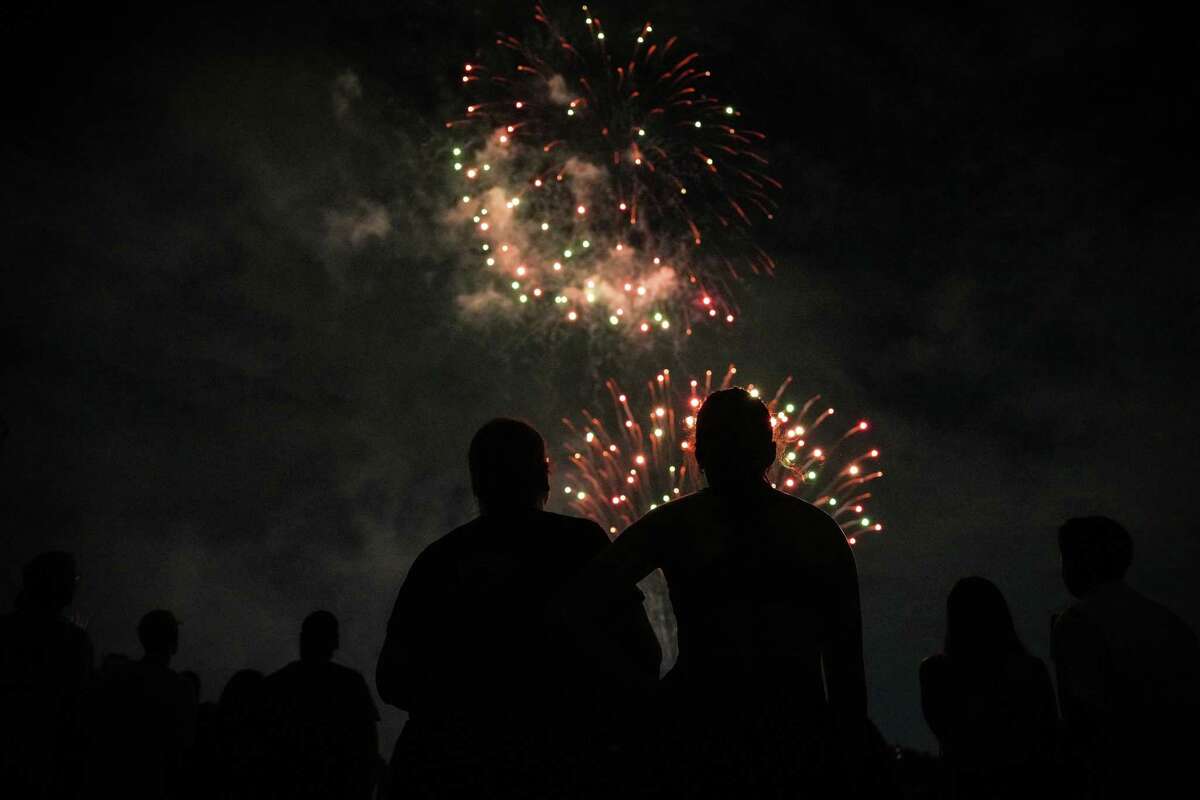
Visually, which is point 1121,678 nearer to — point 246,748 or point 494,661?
point 494,661

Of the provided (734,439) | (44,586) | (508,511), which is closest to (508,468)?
(508,511)

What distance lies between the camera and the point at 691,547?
287cm

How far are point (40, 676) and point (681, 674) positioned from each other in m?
4.27

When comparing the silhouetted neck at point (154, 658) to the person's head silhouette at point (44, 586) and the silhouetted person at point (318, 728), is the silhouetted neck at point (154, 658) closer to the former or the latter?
the person's head silhouette at point (44, 586)

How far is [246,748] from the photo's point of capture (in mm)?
5504

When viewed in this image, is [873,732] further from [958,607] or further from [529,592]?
[958,607]

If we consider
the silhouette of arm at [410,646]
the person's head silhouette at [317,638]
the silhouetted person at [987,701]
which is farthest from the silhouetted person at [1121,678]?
the person's head silhouette at [317,638]

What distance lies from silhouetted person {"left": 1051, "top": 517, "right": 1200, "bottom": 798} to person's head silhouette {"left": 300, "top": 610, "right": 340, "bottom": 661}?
4.06m

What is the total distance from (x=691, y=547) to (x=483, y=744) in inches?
39.2

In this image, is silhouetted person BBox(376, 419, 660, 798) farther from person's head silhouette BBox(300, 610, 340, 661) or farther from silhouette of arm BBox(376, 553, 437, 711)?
person's head silhouette BBox(300, 610, 340, 661)

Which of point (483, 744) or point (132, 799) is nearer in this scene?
point (483, 744)

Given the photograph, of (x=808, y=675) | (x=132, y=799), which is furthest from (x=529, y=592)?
(x=132, y=799)

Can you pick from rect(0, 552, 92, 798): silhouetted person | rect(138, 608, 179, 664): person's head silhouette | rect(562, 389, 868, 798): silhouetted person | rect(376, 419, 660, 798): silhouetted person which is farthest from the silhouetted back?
rect(138, 608, 179, 664): person's head silhouette

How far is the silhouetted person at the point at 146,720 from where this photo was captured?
6066mm
